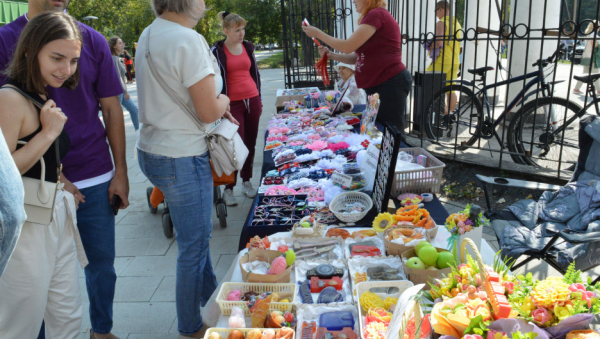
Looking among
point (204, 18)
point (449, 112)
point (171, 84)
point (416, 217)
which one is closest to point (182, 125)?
point (171, 84)

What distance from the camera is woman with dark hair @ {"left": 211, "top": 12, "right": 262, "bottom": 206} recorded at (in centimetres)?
400

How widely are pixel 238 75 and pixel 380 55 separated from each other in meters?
1.41

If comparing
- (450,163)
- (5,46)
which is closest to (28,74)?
(5,46)

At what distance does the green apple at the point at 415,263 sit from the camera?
1613mm

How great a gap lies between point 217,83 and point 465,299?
4.31 feet

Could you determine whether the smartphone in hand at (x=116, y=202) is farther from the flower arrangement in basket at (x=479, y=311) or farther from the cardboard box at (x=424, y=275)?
the flower arrangement in basket at (x=479, y=311)

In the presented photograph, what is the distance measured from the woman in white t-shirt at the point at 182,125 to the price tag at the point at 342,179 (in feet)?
2.85

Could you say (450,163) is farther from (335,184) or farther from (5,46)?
(5,46)

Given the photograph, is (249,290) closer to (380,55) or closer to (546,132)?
(380,55)

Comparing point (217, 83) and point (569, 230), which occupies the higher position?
point (217, 83)

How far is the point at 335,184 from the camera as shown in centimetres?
266

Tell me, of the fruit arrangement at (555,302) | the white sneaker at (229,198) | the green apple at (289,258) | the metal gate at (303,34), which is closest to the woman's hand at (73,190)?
the green apple at (289,258)

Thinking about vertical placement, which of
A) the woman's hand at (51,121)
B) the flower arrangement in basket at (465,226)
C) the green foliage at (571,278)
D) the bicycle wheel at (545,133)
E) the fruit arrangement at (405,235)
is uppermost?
the woman's hand at (51,121)

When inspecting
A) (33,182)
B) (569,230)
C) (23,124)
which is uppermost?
(23,124)
